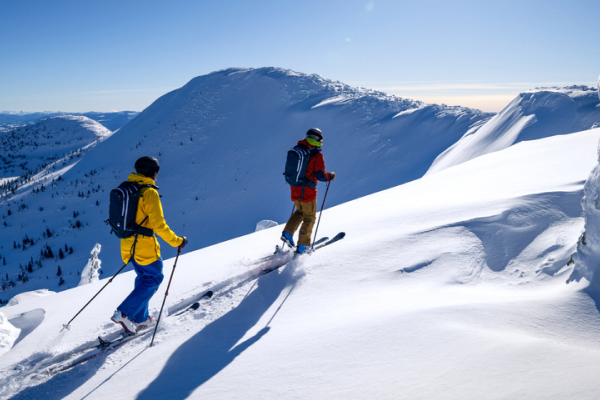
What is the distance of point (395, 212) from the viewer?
5.97 meters

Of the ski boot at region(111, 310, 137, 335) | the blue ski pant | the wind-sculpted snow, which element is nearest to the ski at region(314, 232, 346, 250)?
the blue ski pant

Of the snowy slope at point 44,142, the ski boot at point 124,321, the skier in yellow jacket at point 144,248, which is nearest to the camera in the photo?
the skier in yellow jacket at point 144,248

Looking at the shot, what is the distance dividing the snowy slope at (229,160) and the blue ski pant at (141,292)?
12111 millimetres

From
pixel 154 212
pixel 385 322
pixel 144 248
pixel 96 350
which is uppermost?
pixel 154 212

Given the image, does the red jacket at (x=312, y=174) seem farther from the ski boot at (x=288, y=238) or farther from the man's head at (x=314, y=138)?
the ski boot at (x=288, y=238)

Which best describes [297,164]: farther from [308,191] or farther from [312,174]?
[308,191]

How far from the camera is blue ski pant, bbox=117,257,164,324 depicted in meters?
3.51

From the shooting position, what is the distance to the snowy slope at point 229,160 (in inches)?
690

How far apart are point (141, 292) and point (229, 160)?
22.7 metres

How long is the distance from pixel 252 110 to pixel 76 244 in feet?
72.1

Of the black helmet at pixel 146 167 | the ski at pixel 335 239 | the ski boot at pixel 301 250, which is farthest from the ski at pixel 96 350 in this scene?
the ski at pixel 335 239

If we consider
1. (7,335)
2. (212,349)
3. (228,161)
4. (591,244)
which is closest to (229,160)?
(228,161)

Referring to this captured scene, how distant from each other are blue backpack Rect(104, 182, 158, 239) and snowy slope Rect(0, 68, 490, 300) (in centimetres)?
1260

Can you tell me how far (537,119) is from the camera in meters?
15.7
